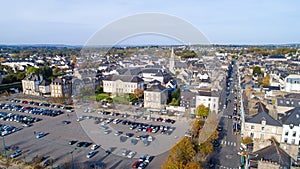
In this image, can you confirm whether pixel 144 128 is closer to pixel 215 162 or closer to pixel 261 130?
pixel 215 162

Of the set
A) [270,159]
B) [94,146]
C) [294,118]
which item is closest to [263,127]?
[294,118]

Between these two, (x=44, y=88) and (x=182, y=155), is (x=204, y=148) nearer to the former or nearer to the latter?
(x=182, y=155)

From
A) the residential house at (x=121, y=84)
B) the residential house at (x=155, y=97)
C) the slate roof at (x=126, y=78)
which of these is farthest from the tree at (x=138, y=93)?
the residential house at (x=155, y=97)

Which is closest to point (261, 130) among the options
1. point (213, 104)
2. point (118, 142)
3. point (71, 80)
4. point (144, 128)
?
point (213, 104)

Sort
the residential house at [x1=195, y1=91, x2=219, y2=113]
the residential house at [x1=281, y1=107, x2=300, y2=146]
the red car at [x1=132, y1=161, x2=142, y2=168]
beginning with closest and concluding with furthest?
the red car at [x1=132, y1=161, x2=142, y2=168], the residential house at [x1=281, y1=107, x2=300, y2=146], the residential house at [x1=195, y1=91, x2=219, y2=113]

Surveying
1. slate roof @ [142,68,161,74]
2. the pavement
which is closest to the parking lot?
the pavement

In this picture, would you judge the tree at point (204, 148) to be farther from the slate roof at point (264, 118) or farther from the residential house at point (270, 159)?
the slate roof at point (264, 118)

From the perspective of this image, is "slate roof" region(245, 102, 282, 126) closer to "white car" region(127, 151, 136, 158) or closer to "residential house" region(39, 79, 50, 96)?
"white car" region(127, 151, 136, 158)
